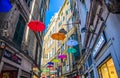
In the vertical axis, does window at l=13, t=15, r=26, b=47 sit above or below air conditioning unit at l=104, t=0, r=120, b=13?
above

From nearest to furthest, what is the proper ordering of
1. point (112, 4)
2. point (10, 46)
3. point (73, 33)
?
point (112, 4) < point (10, 46) < point (73, 33)

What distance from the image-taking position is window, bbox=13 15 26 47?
26.7 feet

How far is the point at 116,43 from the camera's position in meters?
4.04

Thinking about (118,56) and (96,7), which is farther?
(96,7)

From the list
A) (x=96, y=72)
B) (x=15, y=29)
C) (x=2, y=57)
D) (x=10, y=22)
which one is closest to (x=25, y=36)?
(x=15, y=29)

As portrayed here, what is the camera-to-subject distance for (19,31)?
880 centimetres

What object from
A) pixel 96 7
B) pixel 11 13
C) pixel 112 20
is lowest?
pixel 112 20

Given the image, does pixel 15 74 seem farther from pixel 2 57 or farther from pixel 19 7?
pixel 19 7

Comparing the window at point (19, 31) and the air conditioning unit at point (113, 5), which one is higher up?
the window at point (19, 31)

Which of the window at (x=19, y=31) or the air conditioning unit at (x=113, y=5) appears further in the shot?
the window at (x=19, y=31)

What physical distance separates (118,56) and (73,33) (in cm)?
1554

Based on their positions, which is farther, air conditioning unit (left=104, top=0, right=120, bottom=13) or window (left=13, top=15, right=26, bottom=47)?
window (left=13, top=15, right=26, bottom=47)

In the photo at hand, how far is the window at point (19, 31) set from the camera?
26.7 ft

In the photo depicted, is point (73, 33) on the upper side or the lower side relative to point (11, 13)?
upper
